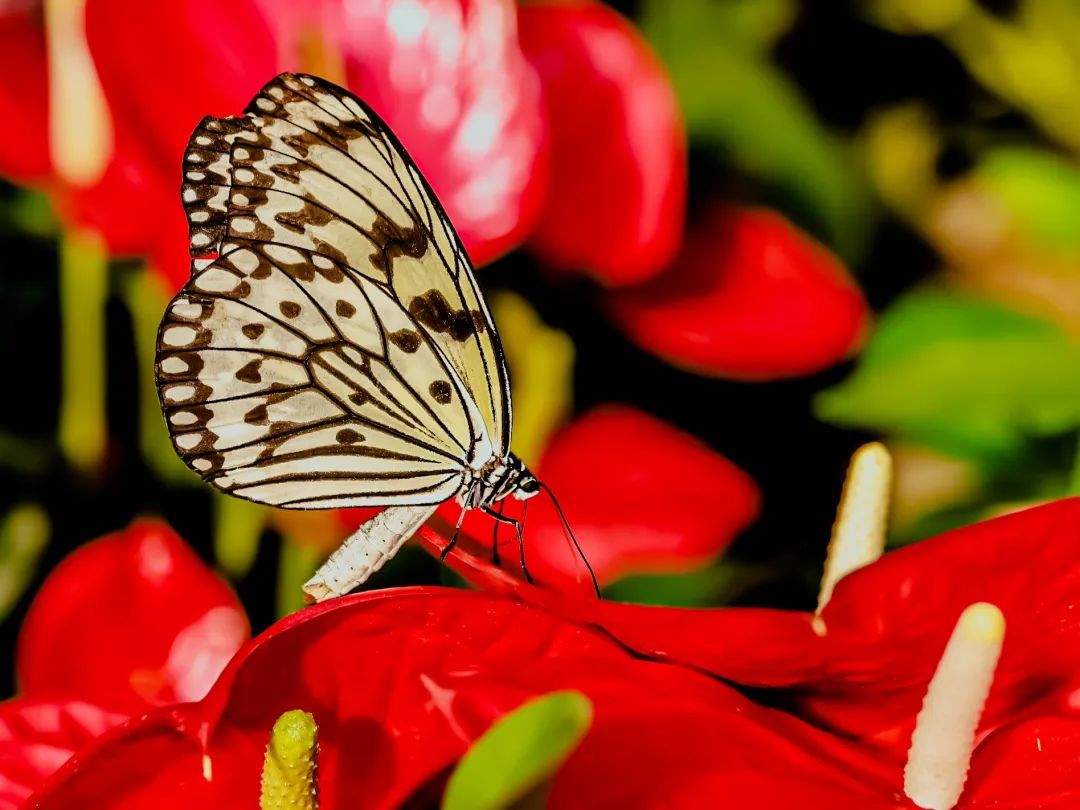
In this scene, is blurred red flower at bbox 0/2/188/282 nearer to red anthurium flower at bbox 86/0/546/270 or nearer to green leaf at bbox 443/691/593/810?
red anthurium flower at bbox 86/0/546/270

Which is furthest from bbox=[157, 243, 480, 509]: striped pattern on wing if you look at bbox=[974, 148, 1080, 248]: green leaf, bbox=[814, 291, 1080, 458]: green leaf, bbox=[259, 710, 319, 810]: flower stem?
bbox=[974, 148, 1080, 248]: green leaf

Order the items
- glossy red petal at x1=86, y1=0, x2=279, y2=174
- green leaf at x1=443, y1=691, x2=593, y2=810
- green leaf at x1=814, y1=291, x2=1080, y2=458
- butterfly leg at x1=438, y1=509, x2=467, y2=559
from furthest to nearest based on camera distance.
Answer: green leaf at x1=814, y1=291, x2=1080, y2=458
glossy red petal at x1=86, y1=0, x2=279, y2=174
butterfly leg at x1=438, y1=509, x2=467, y2=559
green leaf at x1=443, y1=691, x2=593, y2=810

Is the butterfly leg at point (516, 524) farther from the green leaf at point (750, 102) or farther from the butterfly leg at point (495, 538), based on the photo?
the green leaf at point (750, 102)

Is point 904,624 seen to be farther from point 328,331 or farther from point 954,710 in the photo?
point 328,331

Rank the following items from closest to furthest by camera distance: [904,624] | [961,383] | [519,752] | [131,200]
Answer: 1. [519,752]
2. [904,624]
3. [131,200]
4. [961,383]

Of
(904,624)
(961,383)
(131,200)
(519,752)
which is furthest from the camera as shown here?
(961,383)

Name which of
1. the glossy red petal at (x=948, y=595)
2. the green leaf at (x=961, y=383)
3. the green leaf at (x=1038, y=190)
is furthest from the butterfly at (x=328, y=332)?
the green leaf at (x=1038, y=190)

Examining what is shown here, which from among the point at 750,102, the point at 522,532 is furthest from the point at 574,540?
the point at 750,102
